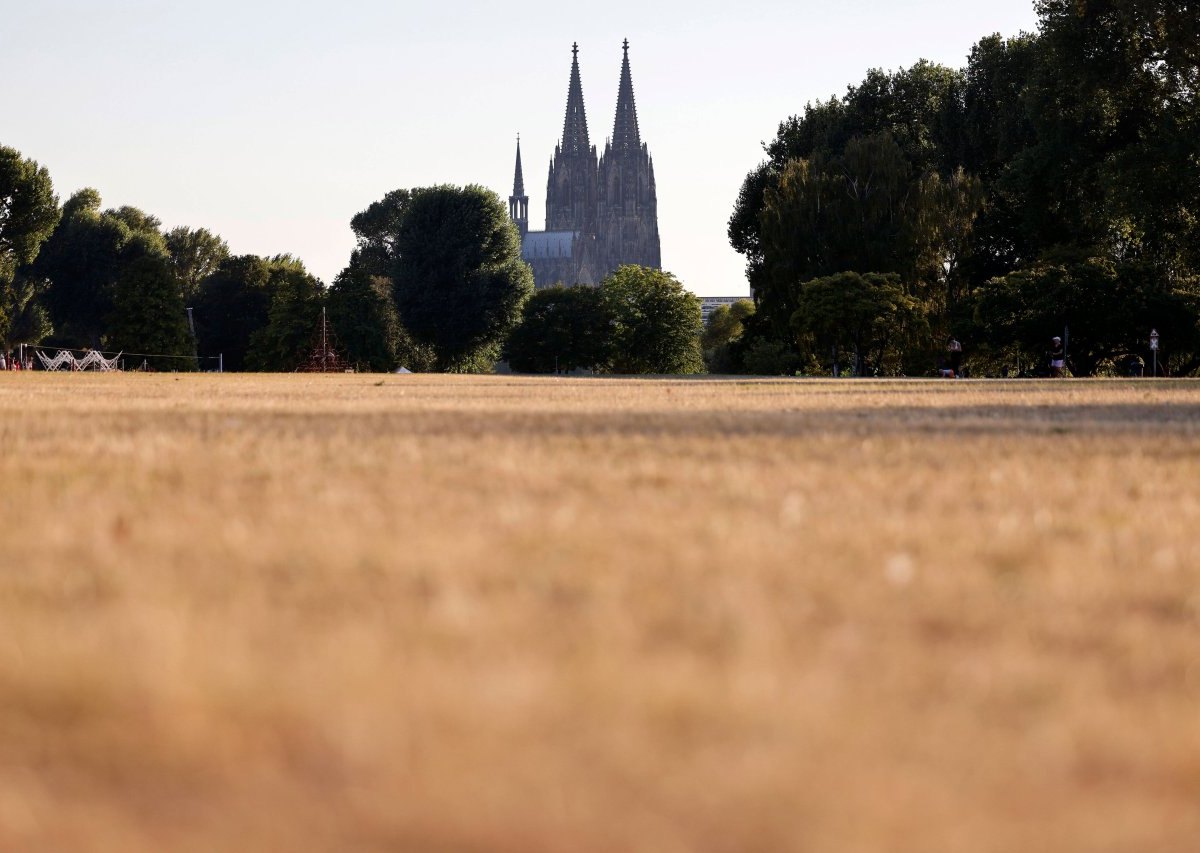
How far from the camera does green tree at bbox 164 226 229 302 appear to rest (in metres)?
113

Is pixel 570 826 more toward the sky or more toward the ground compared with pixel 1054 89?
more toward the ground

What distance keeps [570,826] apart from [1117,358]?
54240 millimetres

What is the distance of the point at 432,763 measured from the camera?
4.91ft

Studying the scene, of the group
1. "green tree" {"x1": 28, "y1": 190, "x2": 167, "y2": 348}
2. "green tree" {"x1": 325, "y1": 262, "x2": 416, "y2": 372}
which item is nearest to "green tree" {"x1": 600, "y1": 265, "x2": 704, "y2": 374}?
"green tree" {"x1": 325, "y1": 262, "x2": 416, "y2": 372}

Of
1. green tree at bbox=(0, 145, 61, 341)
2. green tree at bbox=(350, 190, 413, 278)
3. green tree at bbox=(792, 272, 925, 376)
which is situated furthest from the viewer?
green tree at bbox=(350, 190, 413, 278)

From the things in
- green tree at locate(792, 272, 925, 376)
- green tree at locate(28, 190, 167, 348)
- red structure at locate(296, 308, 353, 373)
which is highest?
green tree at locate(28, 190, 167, 348)

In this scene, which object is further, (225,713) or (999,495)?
(999,495)

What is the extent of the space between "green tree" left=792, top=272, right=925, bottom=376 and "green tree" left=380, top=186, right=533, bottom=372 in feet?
127

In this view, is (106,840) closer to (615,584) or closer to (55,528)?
(615,584)

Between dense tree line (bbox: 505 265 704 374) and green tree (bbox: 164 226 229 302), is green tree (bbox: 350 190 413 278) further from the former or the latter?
dense tree line (bbox: 505 265 704 374)

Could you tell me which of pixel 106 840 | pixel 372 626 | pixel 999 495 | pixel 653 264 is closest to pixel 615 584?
pixel 372 626

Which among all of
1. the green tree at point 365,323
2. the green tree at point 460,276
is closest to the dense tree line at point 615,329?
the green tree at point 460,276

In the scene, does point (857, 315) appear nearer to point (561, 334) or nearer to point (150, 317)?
point (150, 317)

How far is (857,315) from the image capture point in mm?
50375
